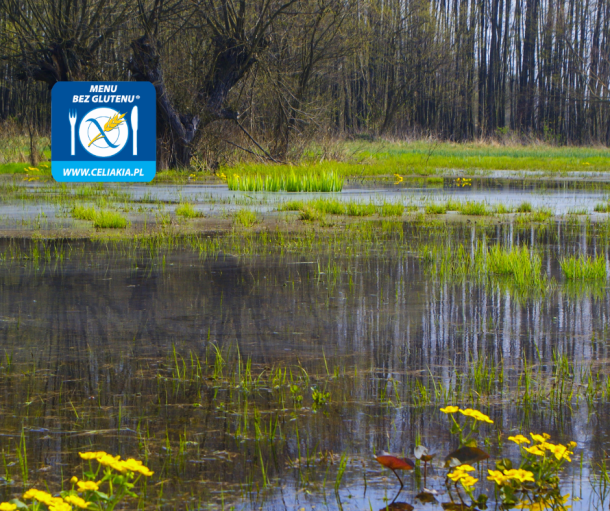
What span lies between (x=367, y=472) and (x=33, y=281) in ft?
12.5

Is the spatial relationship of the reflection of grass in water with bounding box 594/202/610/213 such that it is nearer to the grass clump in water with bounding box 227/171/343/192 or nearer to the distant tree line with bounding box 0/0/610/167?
the grass clump in water with bounding box 227/171/343/192

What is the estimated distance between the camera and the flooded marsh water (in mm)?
2385

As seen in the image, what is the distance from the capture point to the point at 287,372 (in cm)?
338

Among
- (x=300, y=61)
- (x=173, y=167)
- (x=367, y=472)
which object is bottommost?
(x=367, y=472)

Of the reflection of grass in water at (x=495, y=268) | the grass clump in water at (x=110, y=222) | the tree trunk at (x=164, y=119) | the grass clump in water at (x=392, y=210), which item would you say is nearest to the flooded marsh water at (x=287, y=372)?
the reflection of grass in water at (x=495, y=268)

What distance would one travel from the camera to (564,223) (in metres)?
9.22

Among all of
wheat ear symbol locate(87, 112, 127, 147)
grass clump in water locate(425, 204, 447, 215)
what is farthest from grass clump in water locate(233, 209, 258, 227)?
wheat ear symbol locate(87, 112, 127, 147)

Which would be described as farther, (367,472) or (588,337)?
(588,337)

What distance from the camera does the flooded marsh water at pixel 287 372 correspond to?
93.9 inches

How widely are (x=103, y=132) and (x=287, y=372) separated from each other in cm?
1270

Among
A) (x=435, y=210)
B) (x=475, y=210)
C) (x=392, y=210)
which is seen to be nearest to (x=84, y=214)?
(x=392, y=210)

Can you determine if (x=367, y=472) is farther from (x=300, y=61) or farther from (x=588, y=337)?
(x=300, y=61)

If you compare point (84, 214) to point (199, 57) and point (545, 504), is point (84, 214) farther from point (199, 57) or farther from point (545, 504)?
point (199, 57)

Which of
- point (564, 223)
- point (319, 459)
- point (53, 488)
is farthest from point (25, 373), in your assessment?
point (564, 223)
